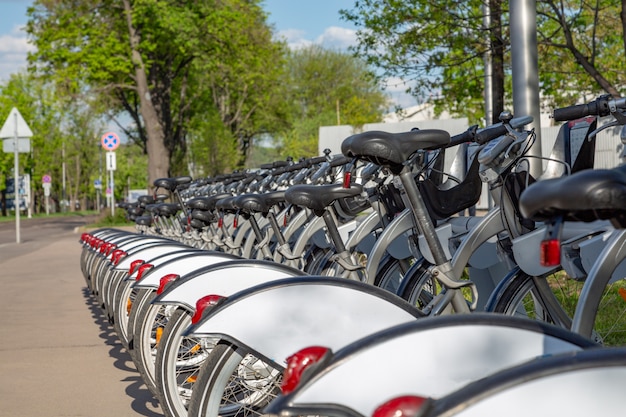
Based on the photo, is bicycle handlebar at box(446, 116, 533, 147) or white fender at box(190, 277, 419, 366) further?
bicycle handlebar at box(446, 116, 533, 147)

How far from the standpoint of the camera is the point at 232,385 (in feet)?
9.98

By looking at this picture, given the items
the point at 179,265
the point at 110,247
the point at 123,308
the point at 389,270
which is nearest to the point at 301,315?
the point at 179,265

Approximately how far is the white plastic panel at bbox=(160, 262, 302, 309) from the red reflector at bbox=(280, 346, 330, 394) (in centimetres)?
153

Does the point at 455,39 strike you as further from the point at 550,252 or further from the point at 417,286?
the point at 550,252

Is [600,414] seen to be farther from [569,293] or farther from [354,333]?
[569,293]

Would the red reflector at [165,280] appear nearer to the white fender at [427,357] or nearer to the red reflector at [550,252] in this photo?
the white fender at [427,357]

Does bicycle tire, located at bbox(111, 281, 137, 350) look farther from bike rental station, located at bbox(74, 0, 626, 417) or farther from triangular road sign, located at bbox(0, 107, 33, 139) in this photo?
triangular road sign, located at bbox(0, 107, 33, 139)

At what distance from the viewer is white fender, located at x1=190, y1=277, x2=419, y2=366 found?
8.87 ft

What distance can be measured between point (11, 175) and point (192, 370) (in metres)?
75.2

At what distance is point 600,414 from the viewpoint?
5.09 feet

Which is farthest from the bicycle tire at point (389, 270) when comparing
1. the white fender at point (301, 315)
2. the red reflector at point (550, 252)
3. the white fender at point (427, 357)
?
the red reflector at point (550, 252)

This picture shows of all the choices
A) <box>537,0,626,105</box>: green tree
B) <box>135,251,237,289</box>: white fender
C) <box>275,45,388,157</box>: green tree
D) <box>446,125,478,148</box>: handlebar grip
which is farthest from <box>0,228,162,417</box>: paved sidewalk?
<box>275,45,388,157</box>: green tree

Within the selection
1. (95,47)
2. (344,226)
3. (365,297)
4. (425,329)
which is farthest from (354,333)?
(95,47)

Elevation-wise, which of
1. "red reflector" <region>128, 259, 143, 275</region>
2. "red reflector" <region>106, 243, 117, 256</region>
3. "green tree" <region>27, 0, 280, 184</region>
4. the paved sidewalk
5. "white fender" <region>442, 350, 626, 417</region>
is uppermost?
"green tree" <region>27, 0, 280, 184</region>
